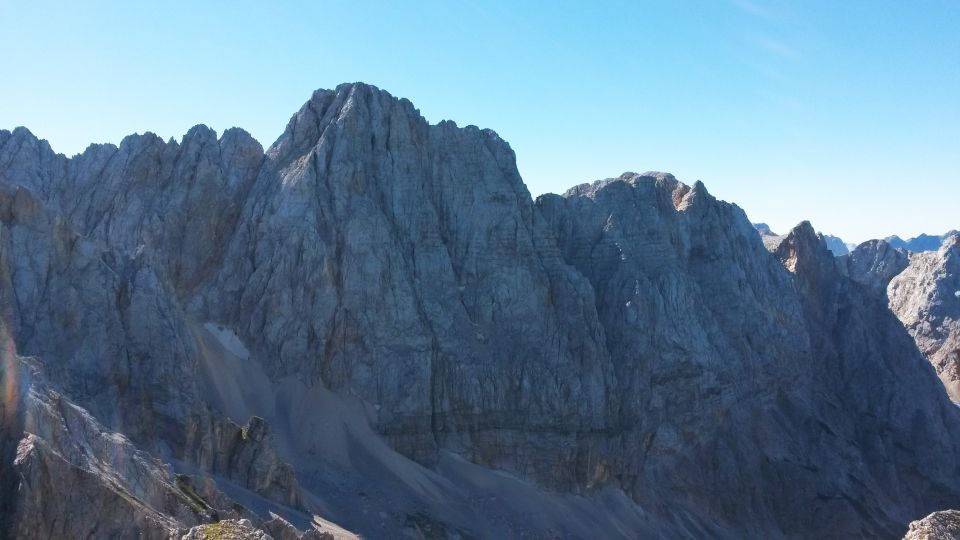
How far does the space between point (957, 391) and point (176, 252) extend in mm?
85815

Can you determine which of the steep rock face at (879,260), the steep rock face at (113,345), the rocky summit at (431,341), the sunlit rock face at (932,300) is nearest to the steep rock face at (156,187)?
the rocky summit at (431,341)

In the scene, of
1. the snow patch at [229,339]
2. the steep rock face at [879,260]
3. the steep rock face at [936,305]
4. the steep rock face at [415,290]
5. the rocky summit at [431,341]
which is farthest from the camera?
the steep rock face at [879,260]

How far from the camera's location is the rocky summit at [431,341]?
4384cm

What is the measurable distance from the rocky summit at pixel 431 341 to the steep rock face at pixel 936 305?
29375 millimetres

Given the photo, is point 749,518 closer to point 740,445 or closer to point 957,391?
point 740,445

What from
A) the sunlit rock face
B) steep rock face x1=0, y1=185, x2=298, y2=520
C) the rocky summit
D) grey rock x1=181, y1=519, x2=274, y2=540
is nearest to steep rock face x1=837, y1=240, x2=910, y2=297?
the sunlit rock face

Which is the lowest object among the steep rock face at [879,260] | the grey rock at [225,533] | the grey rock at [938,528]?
the grey rock at [225,533]

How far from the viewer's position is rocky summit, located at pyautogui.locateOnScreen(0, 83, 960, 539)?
144 feet

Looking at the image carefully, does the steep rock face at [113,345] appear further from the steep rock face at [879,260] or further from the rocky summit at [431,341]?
the steep rock face at [879,260]

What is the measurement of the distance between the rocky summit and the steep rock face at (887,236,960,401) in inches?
1156

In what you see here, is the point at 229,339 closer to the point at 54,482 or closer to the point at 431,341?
the point at 431,341

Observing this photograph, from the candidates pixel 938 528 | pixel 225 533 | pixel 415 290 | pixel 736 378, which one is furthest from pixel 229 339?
pixel 938 528

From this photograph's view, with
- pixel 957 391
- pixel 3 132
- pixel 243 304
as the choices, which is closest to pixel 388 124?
pixel 243 304

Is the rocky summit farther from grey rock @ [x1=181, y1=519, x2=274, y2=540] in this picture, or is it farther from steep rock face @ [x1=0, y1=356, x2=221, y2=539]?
grey rock @ [x1=181, y1=519, x2=274, y2=540]
